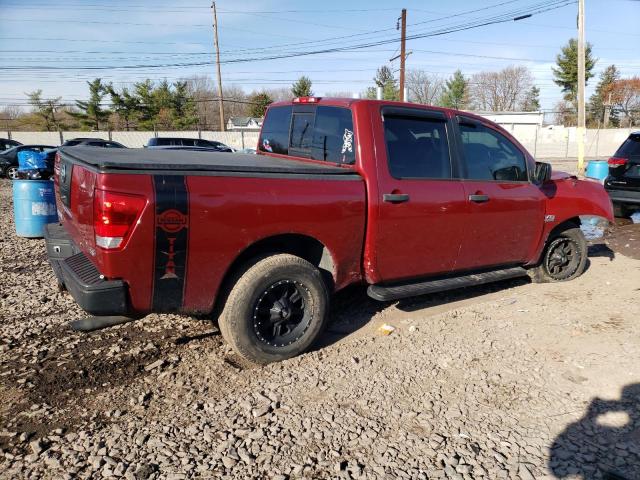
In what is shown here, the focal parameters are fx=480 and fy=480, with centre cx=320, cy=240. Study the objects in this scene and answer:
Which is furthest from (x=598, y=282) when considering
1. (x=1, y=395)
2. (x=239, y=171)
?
(x=1, y=395)

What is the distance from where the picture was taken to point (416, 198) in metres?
4.15

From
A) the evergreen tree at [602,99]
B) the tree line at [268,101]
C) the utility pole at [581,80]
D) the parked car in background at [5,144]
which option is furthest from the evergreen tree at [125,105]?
the evergreen tree at [602,99]

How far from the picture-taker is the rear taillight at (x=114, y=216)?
2.91m

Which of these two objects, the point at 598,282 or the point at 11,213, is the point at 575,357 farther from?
the point at 11,213

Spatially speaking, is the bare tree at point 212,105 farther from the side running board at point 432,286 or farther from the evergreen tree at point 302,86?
the side running board at point 432,286

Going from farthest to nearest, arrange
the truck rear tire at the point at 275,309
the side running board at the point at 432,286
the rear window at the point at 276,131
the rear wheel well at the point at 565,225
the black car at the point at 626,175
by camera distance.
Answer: the black car at the point at 626,175
the rear wheel well at the point at 565,225
the rear window at the point at 276,131
the side running board at the point at 432,286
the truck rear tire at the point at 275,309

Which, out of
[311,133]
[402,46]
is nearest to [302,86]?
[402,46]

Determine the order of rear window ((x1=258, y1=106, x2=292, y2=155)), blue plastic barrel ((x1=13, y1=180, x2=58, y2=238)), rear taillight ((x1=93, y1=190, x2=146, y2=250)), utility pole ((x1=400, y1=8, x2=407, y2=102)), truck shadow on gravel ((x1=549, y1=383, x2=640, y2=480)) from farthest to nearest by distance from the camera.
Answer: utility pole ((x1=400, y1=8, x2=407, y2=102)), blue plastic barrel ((x1=13, y1=180, x2=58, y2=238)), rear window ((x1=258, y1=106, x2=292, y2=155)), rear taillight ((x1=93, y1=190, x2=146, y2=250)), truck shadow on gravel ((x1=549, y1=383, x2=640, y2=480))

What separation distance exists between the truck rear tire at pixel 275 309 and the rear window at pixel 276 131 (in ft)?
5.62

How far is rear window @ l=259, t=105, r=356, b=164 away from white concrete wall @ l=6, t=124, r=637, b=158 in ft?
102

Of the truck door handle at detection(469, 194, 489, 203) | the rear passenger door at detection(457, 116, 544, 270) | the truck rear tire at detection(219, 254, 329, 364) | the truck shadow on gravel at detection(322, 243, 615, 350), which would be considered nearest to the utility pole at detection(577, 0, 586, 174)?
the truck shadow on gravel at detection(322, 243, 615, 350)

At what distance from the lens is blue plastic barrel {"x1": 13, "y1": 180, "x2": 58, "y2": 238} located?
7.89 metres

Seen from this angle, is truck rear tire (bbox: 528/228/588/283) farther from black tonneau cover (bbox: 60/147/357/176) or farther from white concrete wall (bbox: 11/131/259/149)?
white concrete wall (bbox: 11/131/259/149)

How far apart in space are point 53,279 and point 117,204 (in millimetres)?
3453
